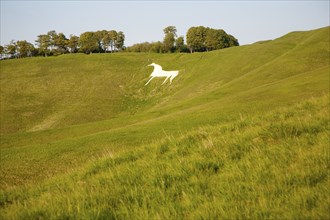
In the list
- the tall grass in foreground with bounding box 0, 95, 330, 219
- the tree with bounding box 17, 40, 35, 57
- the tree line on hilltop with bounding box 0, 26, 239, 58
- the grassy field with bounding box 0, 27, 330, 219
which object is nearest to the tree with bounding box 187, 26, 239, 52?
the tree line on hilltop with bounding box 0, 26, 239, 58

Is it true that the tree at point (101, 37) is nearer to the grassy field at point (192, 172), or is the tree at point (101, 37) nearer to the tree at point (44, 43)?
the tree at point (44, 43)


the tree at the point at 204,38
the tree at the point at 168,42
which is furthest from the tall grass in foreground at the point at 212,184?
the tree at the point at 168,42

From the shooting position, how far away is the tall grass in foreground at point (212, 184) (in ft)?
11.5

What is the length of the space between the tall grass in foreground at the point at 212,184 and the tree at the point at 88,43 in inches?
6002

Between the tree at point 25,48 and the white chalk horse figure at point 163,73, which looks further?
the tree at point 25,48

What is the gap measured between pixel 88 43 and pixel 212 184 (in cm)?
15641

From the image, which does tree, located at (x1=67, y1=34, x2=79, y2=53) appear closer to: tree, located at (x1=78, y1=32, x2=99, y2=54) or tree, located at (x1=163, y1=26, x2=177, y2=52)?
tree, located at (x1=78, y1=32, x2=99, y2=54)

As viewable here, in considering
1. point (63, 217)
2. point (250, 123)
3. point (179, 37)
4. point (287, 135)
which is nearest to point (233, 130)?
point (250, 123)

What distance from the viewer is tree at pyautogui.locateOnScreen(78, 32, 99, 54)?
489 feet

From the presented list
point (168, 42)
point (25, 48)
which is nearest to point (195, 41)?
point (168, 42)

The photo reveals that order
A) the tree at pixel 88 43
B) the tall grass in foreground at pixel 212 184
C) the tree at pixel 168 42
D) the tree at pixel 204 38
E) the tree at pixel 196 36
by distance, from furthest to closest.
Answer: the tree at pixel 88 43
the tree at pixel 168 42
the tree at pixel 196 36
the tree at pixel 204 38
the tall grass in foreground at pixel 212 184

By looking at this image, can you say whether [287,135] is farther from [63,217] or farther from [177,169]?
[63,217]

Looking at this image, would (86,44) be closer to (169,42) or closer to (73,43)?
(73,43)

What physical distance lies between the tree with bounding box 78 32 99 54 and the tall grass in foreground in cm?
15245
